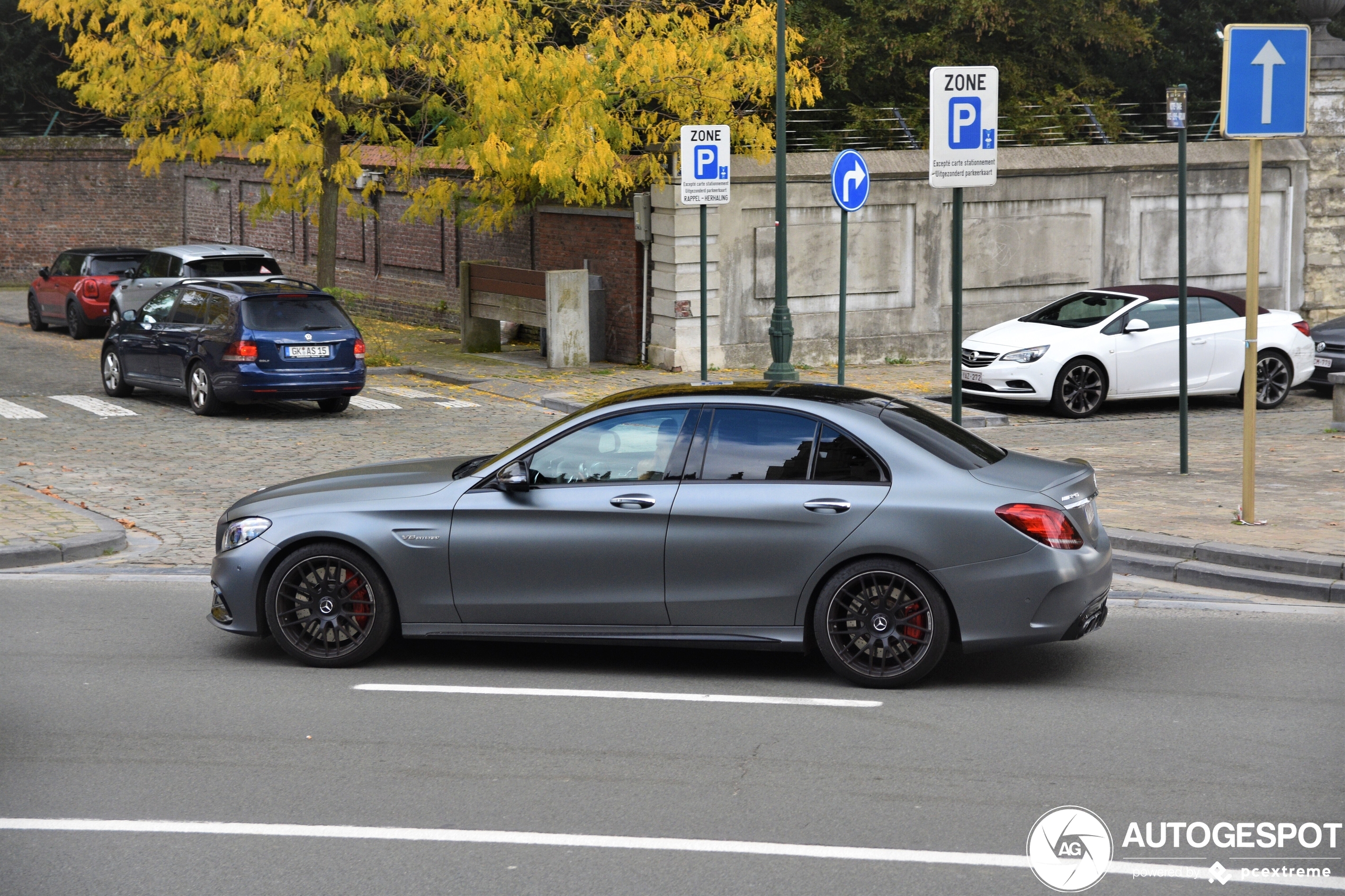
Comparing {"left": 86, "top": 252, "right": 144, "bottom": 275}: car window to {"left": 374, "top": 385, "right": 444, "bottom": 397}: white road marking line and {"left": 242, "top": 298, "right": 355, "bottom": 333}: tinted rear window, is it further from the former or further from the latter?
{"left": 242, "top": 298, "right": 355, "bottom": 333}: tinted rear window

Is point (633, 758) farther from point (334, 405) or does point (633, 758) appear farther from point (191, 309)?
point (191, 309)

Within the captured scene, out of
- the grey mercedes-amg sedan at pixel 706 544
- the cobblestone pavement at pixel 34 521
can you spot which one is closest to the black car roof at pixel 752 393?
the grey mercedes-amg sedan at pixel 706 544

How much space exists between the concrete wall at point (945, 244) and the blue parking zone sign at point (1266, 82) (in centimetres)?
1194

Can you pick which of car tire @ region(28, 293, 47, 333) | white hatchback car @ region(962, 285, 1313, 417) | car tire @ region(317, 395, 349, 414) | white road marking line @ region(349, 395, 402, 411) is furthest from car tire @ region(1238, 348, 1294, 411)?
car tire @ region(28, 293, 47, 333)

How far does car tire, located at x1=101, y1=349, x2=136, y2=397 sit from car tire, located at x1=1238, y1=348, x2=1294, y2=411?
45.1 ft

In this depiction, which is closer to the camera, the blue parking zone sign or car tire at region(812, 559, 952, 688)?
car tire at region(812, 559, 952, 688)

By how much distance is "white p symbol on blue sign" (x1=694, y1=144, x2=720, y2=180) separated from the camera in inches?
730

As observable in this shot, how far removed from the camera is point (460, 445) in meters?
16.0

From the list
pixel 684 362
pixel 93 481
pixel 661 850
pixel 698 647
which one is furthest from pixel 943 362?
pixel 661 850

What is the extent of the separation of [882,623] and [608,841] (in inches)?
90.9

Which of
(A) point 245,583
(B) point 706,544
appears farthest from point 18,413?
(B) point 706,544

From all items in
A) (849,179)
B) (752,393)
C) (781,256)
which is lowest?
(752,393)

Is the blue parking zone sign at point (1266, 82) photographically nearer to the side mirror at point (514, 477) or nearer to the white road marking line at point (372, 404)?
the side mirror at point (514, 477)

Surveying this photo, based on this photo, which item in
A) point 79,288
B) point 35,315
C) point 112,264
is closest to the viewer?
point 79,288
